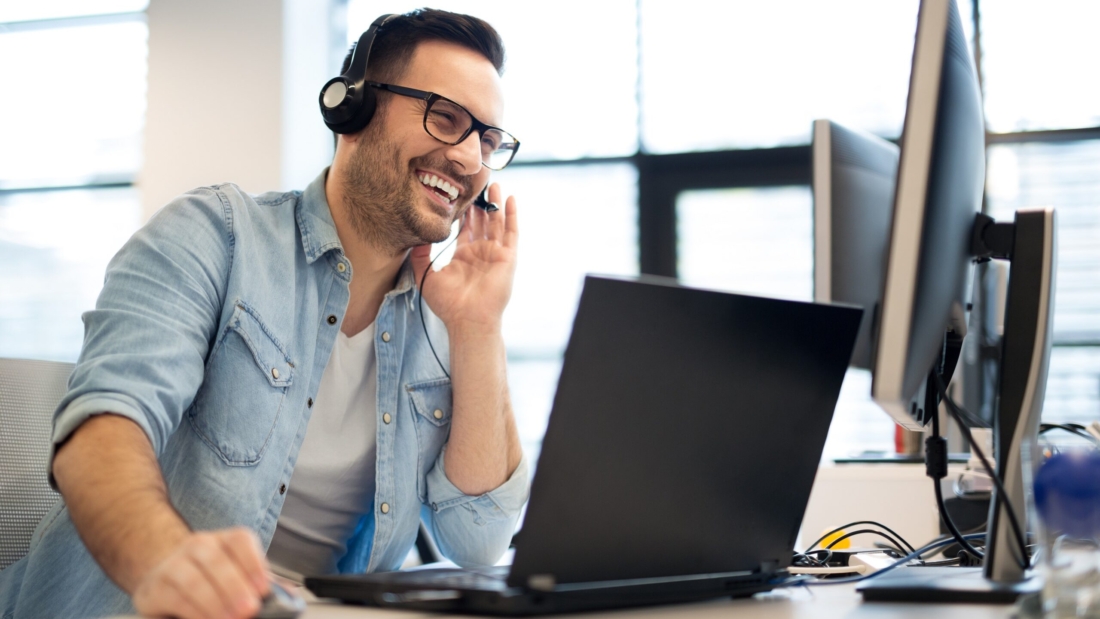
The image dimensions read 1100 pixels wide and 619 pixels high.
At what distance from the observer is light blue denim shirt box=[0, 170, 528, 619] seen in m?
0.93

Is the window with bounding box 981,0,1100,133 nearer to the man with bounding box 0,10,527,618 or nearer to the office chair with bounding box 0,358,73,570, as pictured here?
the man with bounding box 0,10,527,618

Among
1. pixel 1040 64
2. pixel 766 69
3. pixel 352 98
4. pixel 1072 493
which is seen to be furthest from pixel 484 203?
pixel 1040 64

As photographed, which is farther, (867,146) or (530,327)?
(530,327)

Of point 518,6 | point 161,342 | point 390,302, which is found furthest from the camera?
point 518,6

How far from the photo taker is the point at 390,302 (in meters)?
1.29

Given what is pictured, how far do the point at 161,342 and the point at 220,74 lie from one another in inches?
108

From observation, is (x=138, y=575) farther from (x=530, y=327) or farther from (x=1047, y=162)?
(x=1047, y=162)

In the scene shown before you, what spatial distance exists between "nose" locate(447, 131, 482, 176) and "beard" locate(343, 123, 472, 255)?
16 millimetres

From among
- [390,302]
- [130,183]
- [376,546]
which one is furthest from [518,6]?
[376,546]

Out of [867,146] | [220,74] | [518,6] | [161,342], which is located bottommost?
[161,342]

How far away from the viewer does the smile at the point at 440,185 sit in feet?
4.51

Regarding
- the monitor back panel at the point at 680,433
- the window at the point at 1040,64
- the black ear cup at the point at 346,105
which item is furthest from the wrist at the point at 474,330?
the window at the point at 1040,64

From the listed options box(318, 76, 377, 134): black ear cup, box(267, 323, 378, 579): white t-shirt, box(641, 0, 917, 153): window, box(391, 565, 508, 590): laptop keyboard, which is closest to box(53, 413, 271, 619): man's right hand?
box(391, 565, 508, 590): laptop keyboard

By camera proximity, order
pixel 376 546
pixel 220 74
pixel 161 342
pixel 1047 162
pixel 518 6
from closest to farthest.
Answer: pixel 161 342 → pixel 376 546 → pixel 1047 162 → pixel 220 74 → pixel 518 6
